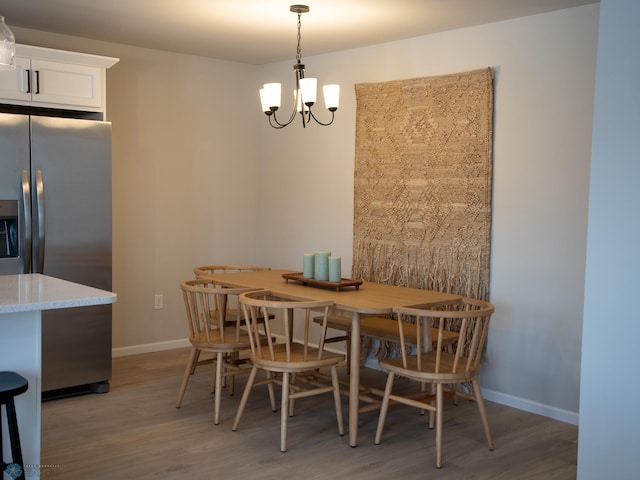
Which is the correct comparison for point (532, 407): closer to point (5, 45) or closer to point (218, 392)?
point (218, 392)

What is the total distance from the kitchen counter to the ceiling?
200 centimetres

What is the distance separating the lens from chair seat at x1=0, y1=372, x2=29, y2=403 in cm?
238

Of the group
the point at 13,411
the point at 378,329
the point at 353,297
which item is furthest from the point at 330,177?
the point at 13,411

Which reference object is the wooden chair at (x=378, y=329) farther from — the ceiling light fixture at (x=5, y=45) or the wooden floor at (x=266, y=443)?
the ceiling light fixture at (x=5, y=45)

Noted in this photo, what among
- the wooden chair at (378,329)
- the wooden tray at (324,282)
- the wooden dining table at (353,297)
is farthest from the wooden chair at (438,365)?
the wooden tray at (324,282)

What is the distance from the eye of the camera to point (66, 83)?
441cm

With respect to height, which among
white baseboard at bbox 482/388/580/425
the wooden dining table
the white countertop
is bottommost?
white baseboard at bbox 482/388/580/425

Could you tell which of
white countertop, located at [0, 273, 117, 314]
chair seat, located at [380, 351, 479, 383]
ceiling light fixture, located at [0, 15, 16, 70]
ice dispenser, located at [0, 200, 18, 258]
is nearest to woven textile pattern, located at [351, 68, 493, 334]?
chair seat, located at [380, 351, 479, 383]

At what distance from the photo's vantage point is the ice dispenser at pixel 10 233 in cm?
412

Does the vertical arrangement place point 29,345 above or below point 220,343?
above

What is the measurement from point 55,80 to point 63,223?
892mm

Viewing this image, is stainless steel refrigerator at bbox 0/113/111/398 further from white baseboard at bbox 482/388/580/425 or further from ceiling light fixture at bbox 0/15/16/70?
white baseboard at bbox 482/388/580/425

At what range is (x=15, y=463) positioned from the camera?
8.20ft

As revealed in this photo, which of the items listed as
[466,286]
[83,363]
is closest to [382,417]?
[466,286]
